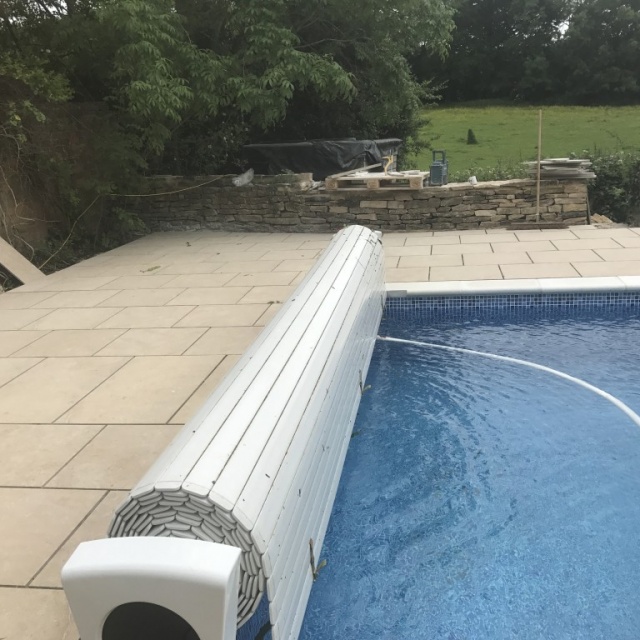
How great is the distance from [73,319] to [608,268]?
4253 mm

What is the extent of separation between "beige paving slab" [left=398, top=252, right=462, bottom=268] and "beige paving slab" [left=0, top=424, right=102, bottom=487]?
3.56 m

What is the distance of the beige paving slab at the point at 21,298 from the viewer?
526cm

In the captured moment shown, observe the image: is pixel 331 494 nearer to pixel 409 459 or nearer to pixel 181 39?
pixel 409 459

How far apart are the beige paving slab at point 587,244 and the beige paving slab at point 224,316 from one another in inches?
125

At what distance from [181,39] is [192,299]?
3.91 m

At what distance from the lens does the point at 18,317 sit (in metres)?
4.91

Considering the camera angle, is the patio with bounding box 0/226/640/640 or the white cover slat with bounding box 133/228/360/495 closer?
the white cover slat with bounding box 133/228/360/495

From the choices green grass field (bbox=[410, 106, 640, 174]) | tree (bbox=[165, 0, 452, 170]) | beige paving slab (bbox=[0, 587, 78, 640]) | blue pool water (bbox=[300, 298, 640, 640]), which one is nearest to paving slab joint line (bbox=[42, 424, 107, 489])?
beige paving slab (bbox=[0, 587, 78, 640])

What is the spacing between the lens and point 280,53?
23.5ft

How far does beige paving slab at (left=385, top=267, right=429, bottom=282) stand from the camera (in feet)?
17.5

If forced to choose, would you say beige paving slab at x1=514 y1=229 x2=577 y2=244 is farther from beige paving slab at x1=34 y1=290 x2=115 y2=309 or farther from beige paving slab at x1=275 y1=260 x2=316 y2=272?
beige paving slab at x1=34 y1=290 x2=115 y2=309

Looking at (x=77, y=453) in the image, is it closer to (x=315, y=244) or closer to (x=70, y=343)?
(x=70, y=343)

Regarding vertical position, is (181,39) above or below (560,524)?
above

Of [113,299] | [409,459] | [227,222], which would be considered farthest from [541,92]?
[409,459]
